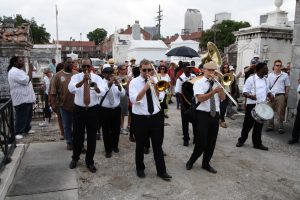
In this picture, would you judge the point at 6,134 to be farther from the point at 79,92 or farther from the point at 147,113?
the point at 147,113

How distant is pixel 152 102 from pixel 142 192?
135 cm

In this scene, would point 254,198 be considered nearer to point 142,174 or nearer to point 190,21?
point 142,174

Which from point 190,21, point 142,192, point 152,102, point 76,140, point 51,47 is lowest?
point 142,192

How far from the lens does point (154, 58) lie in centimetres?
3356

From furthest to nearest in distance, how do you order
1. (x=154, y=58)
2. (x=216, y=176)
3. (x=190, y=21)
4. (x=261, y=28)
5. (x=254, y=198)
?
(x=190, y=21)
(x=154, y=58)
(x=261, y=28)
(x=216, y=176)
(x=254, y=198)

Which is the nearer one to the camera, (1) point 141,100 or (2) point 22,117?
(1) point 141,100

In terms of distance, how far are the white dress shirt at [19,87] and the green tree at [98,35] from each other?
101847 millimetres

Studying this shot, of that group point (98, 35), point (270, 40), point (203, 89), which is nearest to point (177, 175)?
point (203, 89)

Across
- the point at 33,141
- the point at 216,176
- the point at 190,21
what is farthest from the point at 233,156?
the point at 190,21

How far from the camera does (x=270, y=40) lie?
11.2 metres

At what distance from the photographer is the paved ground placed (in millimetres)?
4441

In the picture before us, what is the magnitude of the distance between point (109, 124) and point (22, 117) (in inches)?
97.6

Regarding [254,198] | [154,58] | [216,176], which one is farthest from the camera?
[154,58]

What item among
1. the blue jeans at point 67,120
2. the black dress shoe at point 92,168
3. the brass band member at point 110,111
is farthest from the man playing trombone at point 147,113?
the blue jeans at point 67,120
